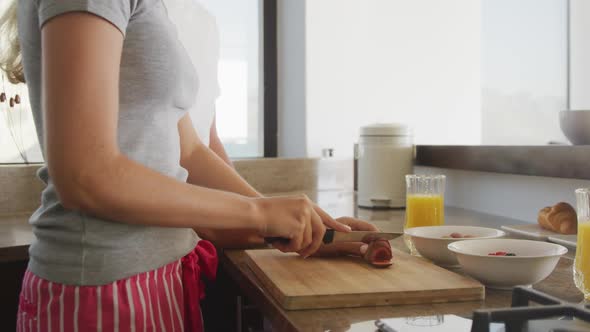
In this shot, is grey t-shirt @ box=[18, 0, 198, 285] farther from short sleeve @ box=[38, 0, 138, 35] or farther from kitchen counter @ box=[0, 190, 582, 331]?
kitchen counter @ box=[0, 190, 582, 331]

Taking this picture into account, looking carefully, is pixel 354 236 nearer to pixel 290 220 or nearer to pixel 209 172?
pixel 290 220

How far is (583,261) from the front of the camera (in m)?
0.77

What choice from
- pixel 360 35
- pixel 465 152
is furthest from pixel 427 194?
pixel 360 35

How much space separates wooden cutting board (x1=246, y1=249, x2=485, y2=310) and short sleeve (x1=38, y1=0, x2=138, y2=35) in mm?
399

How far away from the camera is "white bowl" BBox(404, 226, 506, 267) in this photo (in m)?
0.93

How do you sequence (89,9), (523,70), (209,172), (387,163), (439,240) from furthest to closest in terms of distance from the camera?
(523,70), (387,163), (209,172), (439,240), (89,9)

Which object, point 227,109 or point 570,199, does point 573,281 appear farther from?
point 227,109

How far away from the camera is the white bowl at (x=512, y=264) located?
76 centimetres

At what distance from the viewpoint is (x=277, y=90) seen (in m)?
2.60

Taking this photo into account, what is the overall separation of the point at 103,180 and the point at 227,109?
1.83 m

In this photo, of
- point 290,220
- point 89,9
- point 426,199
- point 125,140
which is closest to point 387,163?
point 426,199

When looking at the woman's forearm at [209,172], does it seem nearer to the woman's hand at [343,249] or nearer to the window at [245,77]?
the woman's hand at [343,249]

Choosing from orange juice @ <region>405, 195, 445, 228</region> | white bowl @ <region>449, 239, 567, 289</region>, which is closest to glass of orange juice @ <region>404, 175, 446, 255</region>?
orange juice @ <region>405, 195, 445, 228</region>

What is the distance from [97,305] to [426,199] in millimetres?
694
